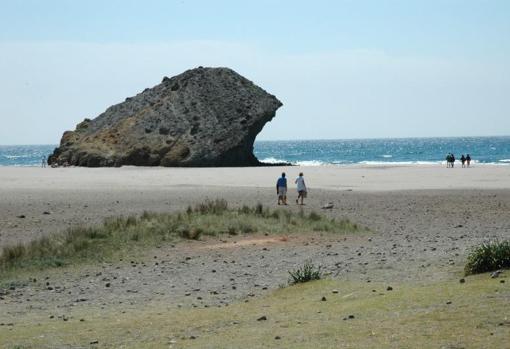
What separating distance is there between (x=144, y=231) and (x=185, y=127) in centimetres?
5377

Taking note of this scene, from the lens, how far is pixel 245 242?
765 inches

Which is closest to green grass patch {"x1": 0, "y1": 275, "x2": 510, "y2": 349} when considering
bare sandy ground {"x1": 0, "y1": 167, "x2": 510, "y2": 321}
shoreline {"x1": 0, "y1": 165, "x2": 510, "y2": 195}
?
bare sandy ground {"x1": 0, "y1": 167, "x2": 510, "y2": 321}

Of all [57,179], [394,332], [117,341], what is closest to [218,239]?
[117,341]

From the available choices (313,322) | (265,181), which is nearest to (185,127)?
(265,181)

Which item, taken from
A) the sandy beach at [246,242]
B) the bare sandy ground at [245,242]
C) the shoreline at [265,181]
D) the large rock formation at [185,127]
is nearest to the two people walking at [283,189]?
the sandy beach at [246,242]

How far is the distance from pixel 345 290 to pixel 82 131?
74115 millimetres

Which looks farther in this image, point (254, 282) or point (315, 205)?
point (315, 205)

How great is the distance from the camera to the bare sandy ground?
1366 centimetres

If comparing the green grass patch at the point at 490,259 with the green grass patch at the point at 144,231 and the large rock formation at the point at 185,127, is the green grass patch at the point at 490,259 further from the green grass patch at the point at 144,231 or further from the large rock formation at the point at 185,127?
the large rock formation at the point at 185,127

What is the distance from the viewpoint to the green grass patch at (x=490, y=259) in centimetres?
1180

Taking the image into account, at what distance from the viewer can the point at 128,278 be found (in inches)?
598

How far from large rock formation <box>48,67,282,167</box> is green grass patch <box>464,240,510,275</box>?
57.2 meters

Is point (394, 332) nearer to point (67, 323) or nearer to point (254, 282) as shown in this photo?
point (67, 323)

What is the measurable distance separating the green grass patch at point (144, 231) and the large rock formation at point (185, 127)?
45.9 meters
